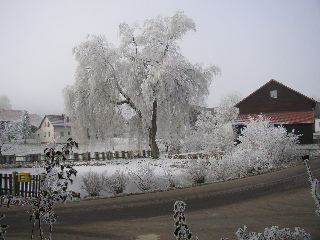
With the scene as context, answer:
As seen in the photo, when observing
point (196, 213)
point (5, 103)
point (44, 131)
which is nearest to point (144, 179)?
point (196, 213)

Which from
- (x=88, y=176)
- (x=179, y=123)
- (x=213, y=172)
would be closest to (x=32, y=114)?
(x=179, y=123)

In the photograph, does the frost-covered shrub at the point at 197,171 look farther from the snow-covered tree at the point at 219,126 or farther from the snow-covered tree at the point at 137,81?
the snow-covered tree at the point at 219,126

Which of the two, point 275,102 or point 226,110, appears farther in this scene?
point 226,110

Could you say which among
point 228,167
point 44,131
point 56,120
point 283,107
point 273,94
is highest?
point 273,94

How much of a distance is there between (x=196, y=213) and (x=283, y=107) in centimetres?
2121

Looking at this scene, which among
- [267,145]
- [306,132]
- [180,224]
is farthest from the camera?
[306,132]

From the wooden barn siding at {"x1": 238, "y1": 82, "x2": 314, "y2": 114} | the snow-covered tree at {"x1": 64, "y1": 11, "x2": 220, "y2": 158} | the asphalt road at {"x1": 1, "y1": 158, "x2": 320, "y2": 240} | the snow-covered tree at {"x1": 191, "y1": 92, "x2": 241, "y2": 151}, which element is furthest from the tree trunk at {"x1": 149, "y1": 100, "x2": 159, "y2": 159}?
Answer: the wooden barn siding at {"x1": 238, "y1": 82, "x2": 314, "y2": 114}

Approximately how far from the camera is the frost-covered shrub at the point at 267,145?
12.2 meters

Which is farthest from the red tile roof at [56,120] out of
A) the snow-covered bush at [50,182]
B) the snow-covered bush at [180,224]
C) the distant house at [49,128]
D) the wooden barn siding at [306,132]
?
the snow-covered bush at [180,224]

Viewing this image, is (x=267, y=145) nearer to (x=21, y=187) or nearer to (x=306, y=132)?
(x=21, y=187)

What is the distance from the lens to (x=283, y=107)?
2427 centimetres

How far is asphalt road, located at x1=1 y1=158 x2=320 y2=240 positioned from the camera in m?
5.22

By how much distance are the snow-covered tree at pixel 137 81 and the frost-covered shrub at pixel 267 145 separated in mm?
4435

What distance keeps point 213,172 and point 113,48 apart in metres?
10.7
